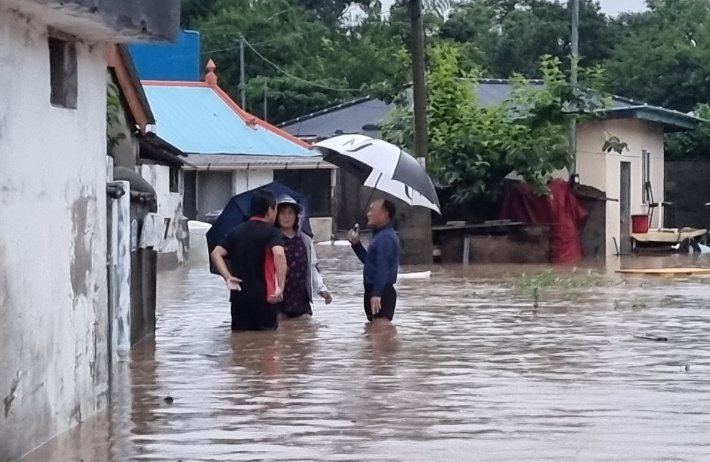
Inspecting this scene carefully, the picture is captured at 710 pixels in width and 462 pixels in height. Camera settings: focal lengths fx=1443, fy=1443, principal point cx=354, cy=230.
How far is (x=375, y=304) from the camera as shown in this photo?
14.9 metres

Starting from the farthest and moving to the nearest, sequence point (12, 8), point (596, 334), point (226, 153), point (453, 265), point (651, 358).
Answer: point (226, 153) < point (453, 265) < point (596, 334) < point (651, 358) < point (12, 8)

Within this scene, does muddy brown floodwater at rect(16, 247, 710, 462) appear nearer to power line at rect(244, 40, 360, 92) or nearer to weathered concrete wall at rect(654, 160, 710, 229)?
weathered concrete wall at rect(654, 160, 710, 229)

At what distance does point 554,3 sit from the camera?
58.8 metres

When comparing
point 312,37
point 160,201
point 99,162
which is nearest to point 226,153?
point 160,201

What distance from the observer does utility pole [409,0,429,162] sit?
87.8 feet

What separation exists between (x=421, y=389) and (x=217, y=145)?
28465 millimetres

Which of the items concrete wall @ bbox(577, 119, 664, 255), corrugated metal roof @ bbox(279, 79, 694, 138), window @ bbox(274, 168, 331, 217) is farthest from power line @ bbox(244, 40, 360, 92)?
concrete wall @ bbox(577, 119, 664, 255)

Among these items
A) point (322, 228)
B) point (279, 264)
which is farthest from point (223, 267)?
point (322, 228)

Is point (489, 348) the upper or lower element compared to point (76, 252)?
lower

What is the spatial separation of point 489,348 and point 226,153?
25772 millimetres

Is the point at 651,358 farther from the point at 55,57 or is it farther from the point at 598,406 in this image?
the point at 55,57

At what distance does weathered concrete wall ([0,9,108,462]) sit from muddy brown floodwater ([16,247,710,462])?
0.31 m

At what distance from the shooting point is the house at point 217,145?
3838 cm

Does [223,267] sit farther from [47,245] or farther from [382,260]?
[47,245]
